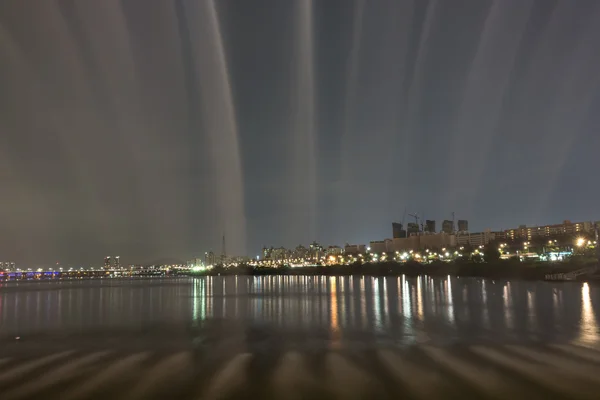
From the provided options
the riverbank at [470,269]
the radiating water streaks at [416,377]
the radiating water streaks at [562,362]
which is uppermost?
the radiating water streaks at [416,377]

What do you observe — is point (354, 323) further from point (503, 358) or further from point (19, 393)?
point (19, 393)

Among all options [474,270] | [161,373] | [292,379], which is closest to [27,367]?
[161,373]

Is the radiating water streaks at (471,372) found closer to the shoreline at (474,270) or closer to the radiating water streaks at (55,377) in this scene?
the radiating water streaks at (55,377)

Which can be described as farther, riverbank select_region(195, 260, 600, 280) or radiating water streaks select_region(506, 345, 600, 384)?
riverbank select_region(195, 260, 600, 280)

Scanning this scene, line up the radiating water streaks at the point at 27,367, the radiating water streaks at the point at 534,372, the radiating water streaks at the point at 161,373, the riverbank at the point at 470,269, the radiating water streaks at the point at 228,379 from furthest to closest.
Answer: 1. the riverbank at the point at 470,269
2. the radiating water streaks at the point at 27,367
3. the radiating water streaks at the point at 161,373
4. the radiating water streaks at the point at 228,379
5. the radiating water streaks at the point at 534,372

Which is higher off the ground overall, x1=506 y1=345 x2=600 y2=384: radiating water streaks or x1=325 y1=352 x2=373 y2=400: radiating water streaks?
x1=325 y1=352 x2=373 y2=400: radiating water streaks

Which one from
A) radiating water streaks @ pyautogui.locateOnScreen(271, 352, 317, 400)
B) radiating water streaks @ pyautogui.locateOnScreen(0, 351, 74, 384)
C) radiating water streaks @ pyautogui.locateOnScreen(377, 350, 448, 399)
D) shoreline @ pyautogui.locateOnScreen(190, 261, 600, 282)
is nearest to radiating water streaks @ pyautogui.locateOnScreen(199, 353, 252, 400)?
radiating water streaks @ pyautogui.locateOnScreen(271, 352, 317, 400)

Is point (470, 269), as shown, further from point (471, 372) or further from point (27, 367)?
point (27, 367)

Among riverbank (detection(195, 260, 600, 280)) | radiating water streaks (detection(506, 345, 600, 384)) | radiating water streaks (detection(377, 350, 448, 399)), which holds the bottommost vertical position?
riverbank (detection(195, 260, 600, 280))

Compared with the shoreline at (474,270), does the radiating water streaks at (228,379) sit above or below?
above

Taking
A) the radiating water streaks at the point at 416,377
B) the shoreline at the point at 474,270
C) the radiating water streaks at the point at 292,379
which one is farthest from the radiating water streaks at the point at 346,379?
the shoreline at the point at 474,270

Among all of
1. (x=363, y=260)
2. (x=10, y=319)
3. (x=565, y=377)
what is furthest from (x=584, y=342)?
(x=363, y=260)

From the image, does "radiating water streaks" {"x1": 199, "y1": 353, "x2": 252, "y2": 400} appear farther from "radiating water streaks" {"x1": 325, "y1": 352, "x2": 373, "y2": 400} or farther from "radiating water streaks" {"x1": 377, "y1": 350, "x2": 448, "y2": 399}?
"radiating water streaks" {"x1": 377, "y1": 350, "x2": 448, "y2": 399}

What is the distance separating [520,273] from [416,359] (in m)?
65.5
